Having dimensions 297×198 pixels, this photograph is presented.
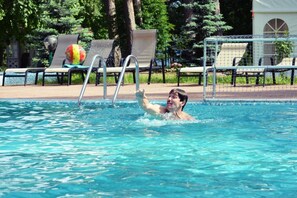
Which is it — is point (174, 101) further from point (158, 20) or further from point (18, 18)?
point (18, 18)

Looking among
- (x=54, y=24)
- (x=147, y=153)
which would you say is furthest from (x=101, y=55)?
(x=147, y=153)

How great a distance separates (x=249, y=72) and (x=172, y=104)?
7640mm

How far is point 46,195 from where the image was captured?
5.23m

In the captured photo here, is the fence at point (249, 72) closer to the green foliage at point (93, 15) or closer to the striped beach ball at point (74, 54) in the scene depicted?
the striped beach ball at point (74, 54)

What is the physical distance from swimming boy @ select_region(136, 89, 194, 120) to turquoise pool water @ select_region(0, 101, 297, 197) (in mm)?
146

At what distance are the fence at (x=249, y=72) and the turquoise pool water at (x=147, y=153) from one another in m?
1.20

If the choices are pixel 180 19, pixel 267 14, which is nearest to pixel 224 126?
pixel 267 14

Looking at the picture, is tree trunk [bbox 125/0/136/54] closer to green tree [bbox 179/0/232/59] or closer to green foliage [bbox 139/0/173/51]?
green foliage [bbox 139/0/173/51]

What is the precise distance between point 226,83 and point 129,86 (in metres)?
2.36

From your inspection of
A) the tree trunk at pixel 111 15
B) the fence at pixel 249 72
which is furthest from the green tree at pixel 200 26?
the tree trunk at pixel 111 15

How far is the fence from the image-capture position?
12789 millimetres

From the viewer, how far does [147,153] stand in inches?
286

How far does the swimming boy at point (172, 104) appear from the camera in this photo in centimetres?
898

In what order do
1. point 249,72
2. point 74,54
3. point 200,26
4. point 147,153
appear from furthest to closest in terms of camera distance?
point 200,26 → point 74,54 → point 249,72 → point 147,153
